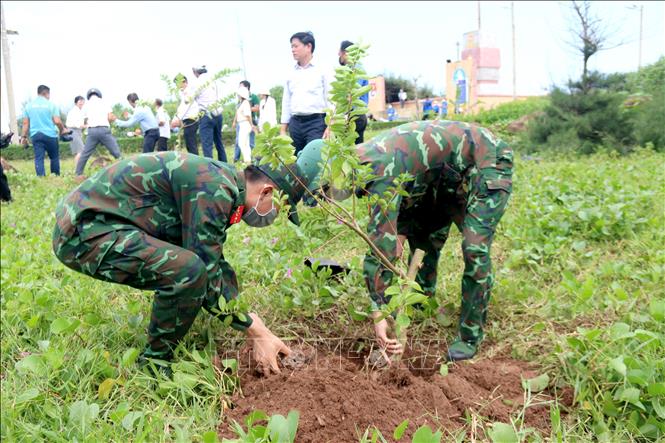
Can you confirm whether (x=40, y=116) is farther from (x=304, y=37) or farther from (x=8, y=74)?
(x=8, y=74)

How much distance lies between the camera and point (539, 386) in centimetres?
218

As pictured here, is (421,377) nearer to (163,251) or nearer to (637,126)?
(163,251)

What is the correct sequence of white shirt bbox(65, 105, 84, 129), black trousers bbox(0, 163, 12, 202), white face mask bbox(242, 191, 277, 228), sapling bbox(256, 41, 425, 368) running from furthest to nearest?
white shirt bbox(65, 105, 84, 129), black trousers bbox(0, 163, 12, 202), white face mask bbox(242, 191, 277, 228), sapling bbox(256, 41, 425, 368)

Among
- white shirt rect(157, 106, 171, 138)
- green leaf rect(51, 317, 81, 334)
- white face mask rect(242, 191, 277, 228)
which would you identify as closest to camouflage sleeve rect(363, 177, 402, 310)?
white face mask rect(242, 191, 277, 228)

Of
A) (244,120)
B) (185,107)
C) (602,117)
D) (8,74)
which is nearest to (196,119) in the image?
(185,107)

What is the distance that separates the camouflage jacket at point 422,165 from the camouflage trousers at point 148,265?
70 centimetres

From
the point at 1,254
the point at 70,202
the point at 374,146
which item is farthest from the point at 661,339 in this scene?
the point at 1,254

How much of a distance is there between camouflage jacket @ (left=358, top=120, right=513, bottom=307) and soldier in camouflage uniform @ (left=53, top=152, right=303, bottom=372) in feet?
1.12

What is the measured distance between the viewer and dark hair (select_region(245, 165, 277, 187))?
6.96ft

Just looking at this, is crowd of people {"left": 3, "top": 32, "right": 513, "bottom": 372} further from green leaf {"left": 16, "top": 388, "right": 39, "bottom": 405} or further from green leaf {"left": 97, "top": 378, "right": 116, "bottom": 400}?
green leaf {"left": 16, "top": 388, "right": 39, "bottom": 405}

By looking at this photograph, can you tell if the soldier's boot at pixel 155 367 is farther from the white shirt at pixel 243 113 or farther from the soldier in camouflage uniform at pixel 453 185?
the white shirt at pixel 243 113

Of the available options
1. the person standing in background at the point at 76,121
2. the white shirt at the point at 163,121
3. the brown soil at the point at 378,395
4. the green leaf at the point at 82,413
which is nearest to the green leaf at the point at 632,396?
the brown soil at the point at 378,395

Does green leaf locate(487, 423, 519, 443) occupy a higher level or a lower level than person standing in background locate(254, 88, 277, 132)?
lower

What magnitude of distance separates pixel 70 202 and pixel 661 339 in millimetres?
2387
